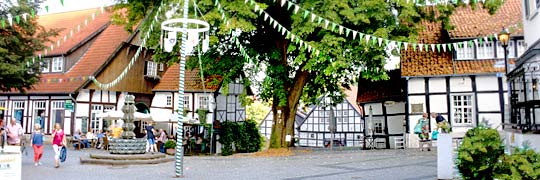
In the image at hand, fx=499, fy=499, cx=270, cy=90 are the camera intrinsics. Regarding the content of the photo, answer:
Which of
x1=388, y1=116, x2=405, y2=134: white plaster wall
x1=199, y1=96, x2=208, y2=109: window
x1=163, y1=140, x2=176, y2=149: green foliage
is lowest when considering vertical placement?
x1=163, y1=140, x2=176, y2=149: green foliage

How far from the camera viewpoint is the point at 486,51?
2567 cm

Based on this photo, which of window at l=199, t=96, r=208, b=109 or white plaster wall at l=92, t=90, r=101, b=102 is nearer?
white plaster wall at l=92, t=90, r=101, b=102

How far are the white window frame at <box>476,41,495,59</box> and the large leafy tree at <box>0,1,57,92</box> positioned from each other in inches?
864

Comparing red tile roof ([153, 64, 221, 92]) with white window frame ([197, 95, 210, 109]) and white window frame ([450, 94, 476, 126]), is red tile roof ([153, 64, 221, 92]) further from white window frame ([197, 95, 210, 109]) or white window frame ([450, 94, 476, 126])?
→ white window frame ([450, 94, 476, 126])

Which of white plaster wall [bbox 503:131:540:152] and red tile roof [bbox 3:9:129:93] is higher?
red tile roof [bbox 3:9:129:93]

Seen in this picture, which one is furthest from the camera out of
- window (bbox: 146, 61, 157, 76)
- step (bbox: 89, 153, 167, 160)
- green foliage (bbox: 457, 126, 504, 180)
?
window (bbox: 146, 61, 157, 76)

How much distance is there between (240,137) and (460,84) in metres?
12.4

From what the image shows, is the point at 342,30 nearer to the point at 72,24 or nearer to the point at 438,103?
the point at 438,103

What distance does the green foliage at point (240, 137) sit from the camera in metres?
28.3

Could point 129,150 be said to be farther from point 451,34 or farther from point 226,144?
point 451,34

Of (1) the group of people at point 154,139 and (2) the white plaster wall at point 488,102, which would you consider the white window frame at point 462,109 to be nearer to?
(2) the white plaster wall at point 488,102

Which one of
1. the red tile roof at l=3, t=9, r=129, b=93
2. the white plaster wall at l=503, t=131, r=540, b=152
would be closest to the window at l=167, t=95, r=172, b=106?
the red tile roof at l=3, t=9, r=129, b=93

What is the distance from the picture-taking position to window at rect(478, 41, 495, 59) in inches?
1007

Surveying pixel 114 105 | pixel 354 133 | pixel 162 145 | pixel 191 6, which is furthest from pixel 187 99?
pixel 191 6
